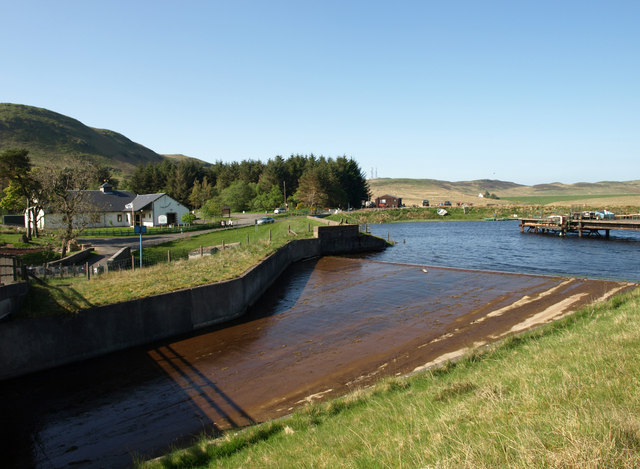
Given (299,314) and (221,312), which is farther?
(299,314)

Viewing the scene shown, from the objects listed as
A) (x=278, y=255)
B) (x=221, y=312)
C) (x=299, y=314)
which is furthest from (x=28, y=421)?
(x=278, y=255)

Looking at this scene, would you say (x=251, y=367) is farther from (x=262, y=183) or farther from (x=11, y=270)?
(x=262, y=183)

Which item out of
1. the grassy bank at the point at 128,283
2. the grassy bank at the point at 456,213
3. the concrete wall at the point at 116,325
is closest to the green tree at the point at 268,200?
the grassy bank at the point at 456,213

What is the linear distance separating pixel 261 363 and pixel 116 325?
590 centimetres

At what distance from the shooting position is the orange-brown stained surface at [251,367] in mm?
10055

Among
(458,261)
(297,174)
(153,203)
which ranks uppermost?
(297,174)

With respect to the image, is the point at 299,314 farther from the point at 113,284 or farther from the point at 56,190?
the point at 56,190

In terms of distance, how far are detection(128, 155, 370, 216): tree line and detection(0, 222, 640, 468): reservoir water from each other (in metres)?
75.3

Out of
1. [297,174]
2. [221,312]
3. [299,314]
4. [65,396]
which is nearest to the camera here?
[65,396]

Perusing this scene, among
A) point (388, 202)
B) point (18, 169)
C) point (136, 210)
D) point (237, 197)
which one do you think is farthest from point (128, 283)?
point (388, 202)

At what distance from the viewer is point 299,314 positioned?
20312 millimetres

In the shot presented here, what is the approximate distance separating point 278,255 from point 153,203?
4162 centimetres

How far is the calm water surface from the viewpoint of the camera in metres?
34.6

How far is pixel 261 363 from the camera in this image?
Answer: 551 inches
